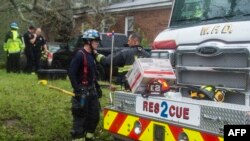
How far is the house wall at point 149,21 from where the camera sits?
76.7 ft

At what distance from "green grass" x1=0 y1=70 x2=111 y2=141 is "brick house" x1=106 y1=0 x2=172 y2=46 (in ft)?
44.9

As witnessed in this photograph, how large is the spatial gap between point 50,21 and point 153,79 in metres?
20.4

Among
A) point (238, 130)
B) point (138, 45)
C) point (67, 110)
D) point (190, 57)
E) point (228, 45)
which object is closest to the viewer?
point (238, 130)

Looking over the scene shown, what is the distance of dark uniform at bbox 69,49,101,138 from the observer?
6508 millimetres

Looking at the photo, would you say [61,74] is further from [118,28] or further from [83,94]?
[118,28]

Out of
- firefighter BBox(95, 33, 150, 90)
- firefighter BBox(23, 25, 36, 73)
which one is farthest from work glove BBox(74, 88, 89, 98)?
firefighter BBox(23, 25, 36, 73)

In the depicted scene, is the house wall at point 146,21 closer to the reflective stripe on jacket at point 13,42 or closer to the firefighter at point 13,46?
the firefighter at point 13,46

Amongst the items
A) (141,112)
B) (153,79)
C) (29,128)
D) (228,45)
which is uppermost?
(228,45)

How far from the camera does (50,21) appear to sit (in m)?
24.8

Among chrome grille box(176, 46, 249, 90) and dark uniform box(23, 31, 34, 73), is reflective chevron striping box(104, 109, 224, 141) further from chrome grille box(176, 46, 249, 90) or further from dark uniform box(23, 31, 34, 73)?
dark uniform box(23, 31, 34, 73)

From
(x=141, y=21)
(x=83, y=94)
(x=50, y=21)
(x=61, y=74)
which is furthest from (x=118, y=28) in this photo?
(x=83, y=94)

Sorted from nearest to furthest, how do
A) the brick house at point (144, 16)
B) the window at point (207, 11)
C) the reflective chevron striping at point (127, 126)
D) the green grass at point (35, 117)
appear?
the reflective chevron striping at point (127, 126) → the window at point (207, 11) → the green grass at point (35, 117) → the brick house at point (144, 16)

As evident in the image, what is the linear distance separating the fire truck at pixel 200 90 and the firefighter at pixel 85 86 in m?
1.06

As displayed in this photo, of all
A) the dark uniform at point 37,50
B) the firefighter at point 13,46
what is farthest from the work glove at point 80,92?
the dark uniform at point 37,50
